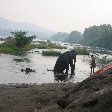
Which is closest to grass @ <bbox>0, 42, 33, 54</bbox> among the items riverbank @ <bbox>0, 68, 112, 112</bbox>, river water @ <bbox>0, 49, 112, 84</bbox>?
river water @ <bbox>0, 49, 112, 84</bbox>

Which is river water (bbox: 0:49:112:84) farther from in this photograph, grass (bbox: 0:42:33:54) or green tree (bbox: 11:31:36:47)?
green tree (bbox: 11:31:36:47)

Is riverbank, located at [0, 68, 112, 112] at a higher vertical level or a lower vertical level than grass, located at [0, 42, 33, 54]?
higher

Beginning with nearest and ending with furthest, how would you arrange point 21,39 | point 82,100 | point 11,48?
point 82,100 < point 11,48 < point 21,39

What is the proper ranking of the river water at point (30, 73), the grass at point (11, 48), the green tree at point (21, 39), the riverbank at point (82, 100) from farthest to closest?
the green tree at point (21, 39), the grass at point (11, 48), the river water at point (30, 73), the riverbank at point (82, 100)

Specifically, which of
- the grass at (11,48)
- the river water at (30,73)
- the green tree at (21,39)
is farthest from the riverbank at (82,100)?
the green tree at (21,39)

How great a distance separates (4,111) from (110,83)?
559 cm

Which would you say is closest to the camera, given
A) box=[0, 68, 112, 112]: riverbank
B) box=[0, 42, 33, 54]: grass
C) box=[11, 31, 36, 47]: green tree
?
box=[0, 68, 112, 112]: riverbank

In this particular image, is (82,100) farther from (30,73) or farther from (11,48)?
(11,48)

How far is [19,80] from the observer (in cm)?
3130

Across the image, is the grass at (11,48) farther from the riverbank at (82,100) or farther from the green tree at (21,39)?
the riverbank at (82,100)

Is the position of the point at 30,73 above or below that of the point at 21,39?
below

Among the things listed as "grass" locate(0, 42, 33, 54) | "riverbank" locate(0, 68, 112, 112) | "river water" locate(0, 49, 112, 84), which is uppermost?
"riverbank" locate(0, 68, 112, 112)

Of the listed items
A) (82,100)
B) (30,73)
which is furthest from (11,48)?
(82,100)

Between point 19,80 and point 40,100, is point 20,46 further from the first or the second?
point 40,100
